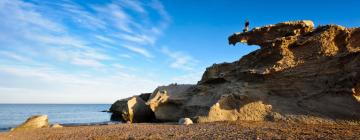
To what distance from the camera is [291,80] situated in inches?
1035

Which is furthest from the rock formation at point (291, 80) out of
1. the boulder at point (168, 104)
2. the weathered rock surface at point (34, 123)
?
the weathered rock surface at point (34, 123)

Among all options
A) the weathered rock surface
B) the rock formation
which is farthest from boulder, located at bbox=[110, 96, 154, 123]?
the weathered rock surface

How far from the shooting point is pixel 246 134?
727 inches

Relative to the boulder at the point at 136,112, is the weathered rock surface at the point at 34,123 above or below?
below

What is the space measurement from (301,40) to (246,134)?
38.1ft

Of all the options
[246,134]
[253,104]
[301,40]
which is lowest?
[246,134]

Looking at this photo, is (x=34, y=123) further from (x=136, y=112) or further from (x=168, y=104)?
(x=168, y=104)

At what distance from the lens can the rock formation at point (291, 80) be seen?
23.8 m

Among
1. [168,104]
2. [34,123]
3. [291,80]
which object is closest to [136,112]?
[168,104]

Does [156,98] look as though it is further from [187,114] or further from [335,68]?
[335,68]

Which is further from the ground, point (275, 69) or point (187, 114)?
point (275, 69)

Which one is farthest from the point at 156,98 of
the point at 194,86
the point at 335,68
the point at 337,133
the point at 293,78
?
the point at 337,133

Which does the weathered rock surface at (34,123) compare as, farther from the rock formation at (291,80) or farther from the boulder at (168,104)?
the rock formation at (291,80)

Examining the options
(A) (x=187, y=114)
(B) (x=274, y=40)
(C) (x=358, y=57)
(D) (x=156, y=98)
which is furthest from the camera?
(D) (x=156, y=98)
